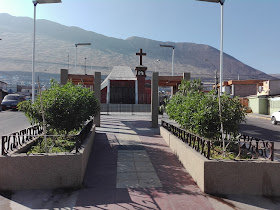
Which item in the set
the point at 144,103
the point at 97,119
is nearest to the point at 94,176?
the point at 97,119

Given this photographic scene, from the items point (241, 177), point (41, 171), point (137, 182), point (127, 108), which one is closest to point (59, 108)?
point (41, 171)

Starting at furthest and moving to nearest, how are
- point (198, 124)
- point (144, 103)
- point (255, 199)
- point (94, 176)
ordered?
point (144, 103) < point (198, 124) < point (94, 176) < point (255, 199)

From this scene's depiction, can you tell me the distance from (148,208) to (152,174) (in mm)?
1847

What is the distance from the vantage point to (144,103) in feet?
111

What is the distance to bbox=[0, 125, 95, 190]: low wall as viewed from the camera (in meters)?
5.23

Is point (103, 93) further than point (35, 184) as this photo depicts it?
Yes

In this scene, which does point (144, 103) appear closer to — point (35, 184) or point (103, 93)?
point (103, 93)

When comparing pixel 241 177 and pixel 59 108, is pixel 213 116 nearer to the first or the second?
pixel 241 177

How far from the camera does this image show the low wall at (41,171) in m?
5.23

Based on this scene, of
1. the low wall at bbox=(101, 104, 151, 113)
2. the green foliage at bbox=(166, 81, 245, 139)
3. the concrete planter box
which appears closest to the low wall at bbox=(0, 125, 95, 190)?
the concrete planter box

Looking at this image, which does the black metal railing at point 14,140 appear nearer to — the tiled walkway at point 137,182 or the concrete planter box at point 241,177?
the tiled walkway at point 137,182

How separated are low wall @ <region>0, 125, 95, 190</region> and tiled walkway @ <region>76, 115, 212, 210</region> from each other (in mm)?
504

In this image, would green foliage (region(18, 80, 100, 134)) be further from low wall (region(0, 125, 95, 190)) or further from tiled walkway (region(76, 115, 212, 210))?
low wall (region(0, 125, 95, 190))

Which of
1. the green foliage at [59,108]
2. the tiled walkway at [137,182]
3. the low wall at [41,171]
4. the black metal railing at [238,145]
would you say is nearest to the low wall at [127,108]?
the black metal railing at [238,145]
